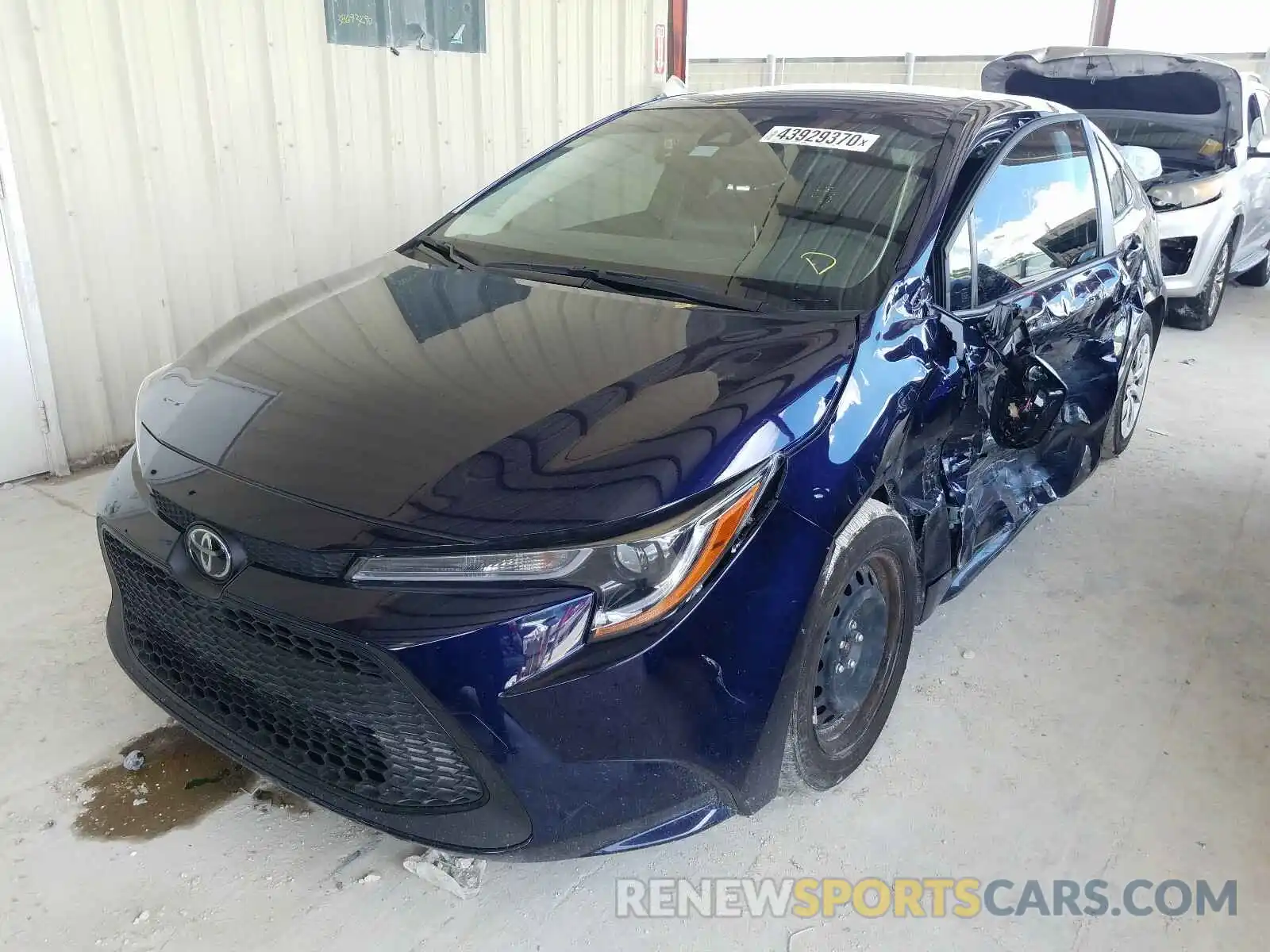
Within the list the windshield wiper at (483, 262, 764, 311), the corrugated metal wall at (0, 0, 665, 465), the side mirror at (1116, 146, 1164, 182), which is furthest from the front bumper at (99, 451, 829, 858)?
the side mirror at (1116, 146, 1164, 182)

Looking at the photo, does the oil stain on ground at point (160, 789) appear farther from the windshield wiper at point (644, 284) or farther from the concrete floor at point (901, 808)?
the windshield wiper at point (644, 284)

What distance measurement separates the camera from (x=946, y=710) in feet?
8.49

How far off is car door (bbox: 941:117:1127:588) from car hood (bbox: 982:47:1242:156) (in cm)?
365

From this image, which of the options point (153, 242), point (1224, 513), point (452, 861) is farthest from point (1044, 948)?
point (153, 242)

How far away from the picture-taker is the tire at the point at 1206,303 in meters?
6.55

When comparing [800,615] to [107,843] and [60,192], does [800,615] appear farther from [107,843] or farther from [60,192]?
[60,192]

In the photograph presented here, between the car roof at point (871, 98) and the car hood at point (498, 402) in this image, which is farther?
the car roof at point (871, 98)

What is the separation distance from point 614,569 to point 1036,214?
1.95 meters

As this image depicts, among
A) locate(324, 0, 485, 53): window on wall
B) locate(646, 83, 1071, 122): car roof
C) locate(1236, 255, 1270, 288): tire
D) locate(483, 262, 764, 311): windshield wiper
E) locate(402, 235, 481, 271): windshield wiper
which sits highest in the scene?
locate(324, 0, 485, 53): window on wall

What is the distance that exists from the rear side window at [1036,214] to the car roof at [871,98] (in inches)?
5.1

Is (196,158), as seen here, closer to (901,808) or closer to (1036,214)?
(1036,214)

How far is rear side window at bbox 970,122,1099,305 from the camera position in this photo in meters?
2.55

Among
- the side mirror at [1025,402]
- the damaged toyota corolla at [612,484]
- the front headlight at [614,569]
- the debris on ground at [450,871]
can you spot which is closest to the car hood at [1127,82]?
the side mirror at [1025,402]

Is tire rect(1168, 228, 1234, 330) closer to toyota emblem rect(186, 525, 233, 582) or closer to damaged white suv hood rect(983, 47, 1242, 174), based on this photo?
damaged white suv hood rect(983, 47, 1242, 174)
